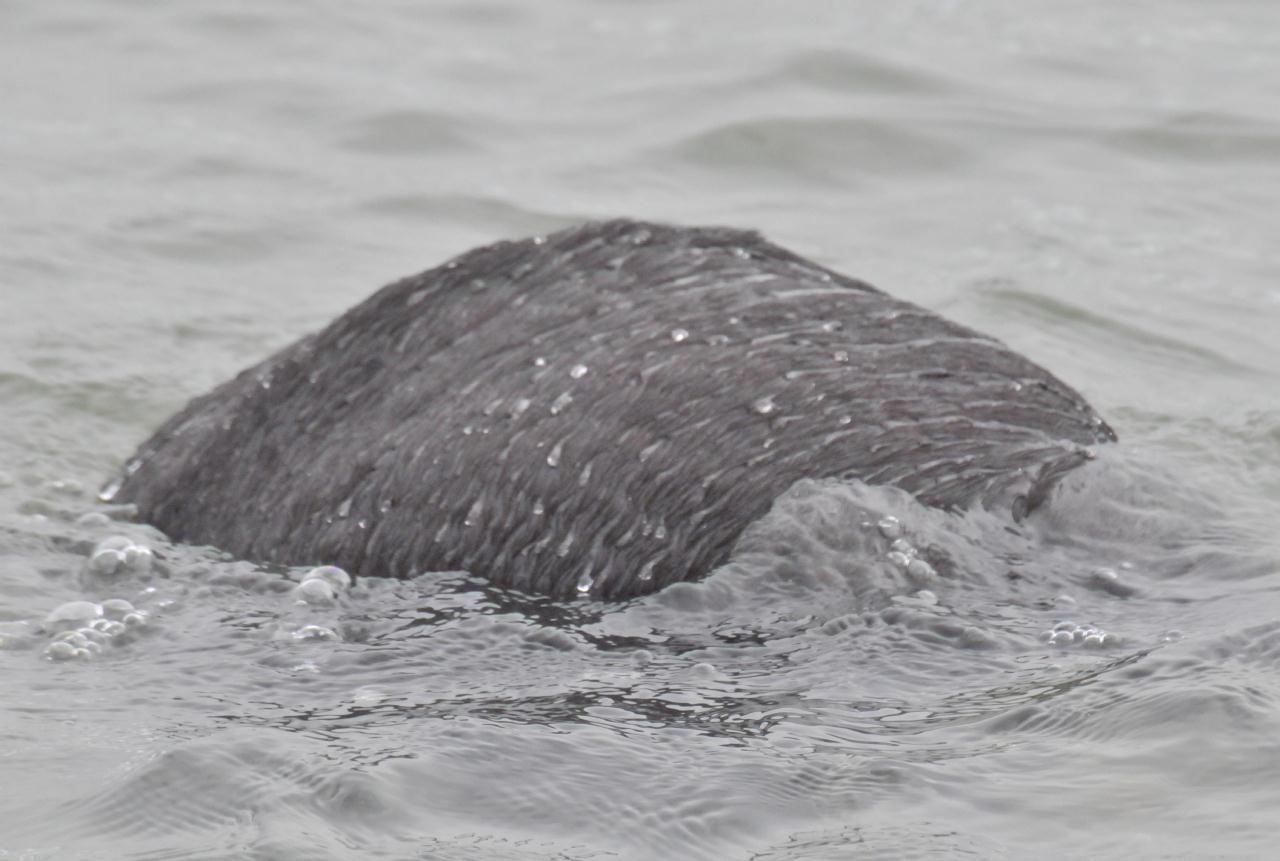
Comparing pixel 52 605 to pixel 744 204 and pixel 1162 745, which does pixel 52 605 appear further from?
pixel 744 204

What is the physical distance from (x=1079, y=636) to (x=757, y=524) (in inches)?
28.9

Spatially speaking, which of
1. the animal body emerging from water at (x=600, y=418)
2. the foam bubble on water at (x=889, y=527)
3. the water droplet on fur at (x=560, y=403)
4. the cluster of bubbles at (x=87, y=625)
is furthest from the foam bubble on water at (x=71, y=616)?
the foam bubble on water at (x=889, y=527)

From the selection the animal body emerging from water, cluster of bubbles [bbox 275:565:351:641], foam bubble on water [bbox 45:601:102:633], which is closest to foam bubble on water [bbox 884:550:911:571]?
the animal body emerging from water

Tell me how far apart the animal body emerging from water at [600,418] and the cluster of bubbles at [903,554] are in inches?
5.0

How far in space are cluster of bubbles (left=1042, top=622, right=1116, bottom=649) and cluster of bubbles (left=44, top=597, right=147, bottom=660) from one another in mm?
2003

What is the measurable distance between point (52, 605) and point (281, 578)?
0.54 metres

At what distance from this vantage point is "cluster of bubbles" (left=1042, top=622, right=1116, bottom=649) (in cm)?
414

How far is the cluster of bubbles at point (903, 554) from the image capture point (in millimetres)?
4355

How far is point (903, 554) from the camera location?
4.37m

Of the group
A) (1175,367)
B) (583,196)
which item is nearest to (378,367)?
(1175,367)

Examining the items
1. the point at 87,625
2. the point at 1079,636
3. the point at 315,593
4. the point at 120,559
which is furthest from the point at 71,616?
the point at 1079,636

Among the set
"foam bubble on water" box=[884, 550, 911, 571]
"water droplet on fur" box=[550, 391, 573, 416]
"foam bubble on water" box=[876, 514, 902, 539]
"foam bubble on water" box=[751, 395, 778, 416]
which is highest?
"foam bubble on water" box=[751, 395, 778, 416]

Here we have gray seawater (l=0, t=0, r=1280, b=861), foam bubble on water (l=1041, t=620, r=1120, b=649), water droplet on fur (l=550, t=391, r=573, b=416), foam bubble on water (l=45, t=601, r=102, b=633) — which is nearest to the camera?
gray seawater (l=0, t=0, r=1280, b=861)

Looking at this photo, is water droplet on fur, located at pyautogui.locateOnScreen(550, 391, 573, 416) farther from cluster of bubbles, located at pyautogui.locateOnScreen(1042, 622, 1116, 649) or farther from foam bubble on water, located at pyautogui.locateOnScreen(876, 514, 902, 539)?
cluster of bubbles, located at pyautogui.locateOnScreen(1042, 622, 1116, 649)
